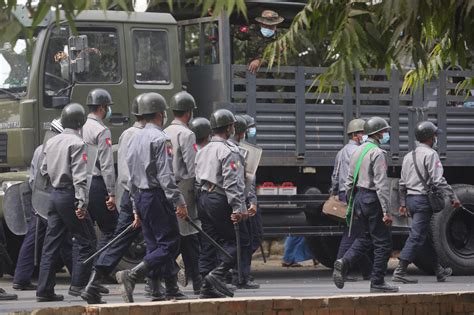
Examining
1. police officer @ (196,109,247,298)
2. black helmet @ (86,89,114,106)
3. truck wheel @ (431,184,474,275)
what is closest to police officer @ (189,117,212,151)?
police officer @ (196,109,247,298)

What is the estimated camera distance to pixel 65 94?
13.8m

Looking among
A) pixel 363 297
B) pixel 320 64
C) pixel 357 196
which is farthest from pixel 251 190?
pixel 363 297

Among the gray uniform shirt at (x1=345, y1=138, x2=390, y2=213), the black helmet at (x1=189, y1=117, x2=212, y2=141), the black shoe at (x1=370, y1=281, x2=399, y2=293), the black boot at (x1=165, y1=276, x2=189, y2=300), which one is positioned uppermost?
the black helmet at (x1=189, y1=117, x2=212, y2=141)

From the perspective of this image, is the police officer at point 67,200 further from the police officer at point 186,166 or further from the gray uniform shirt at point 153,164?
the police officer at point 186,166

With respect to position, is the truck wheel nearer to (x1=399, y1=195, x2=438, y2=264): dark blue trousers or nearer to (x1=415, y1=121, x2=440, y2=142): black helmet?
(x1=399, y1=195, x2=438, y2=264): dark blue trousers

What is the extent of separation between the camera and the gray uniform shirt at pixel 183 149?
12039 millimetres

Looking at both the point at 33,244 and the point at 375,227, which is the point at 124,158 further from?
the point at 375,227

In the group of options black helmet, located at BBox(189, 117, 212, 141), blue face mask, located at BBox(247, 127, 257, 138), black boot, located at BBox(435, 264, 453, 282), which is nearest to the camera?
black helmet, located at BBox(189, 117, 212, 141)

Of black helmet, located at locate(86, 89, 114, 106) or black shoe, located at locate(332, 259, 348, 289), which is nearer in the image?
black helmet, located at locate(86, 89, 114, 106)

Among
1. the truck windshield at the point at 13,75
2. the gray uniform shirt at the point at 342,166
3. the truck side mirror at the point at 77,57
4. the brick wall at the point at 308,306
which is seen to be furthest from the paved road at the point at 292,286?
the brick wall at the point at 308,306

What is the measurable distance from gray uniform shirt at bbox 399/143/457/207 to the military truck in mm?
407

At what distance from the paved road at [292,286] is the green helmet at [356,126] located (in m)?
1.78

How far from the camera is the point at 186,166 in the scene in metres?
12.2

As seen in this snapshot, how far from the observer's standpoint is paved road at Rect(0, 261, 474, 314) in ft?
39.1
